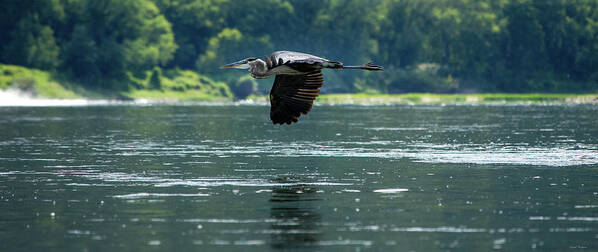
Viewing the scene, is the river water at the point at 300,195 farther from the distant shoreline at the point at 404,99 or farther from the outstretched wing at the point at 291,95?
the distant shoreline at the point at 404,99

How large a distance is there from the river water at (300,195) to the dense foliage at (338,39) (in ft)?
314

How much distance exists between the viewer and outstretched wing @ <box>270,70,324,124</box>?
21469mm

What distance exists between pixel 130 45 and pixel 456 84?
143ft

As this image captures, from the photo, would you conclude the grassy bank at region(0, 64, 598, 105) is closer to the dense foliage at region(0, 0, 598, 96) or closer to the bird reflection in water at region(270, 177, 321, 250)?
the dense foliage at region(0, 0, 598, 96)

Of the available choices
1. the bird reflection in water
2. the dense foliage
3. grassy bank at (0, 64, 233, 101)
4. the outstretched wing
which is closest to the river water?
the bird reflection in water

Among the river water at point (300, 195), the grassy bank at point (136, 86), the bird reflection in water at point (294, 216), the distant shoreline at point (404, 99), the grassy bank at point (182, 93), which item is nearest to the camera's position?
the bird reflection in water at point (294, 216)

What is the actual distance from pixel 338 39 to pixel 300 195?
133 metres

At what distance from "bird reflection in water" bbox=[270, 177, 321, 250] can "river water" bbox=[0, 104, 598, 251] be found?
0.02 metres

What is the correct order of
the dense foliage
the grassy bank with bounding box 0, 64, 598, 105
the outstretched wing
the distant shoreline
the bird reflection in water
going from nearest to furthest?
the bird reflection in water, the outstretched wing, the grassy bank with bounding box 0, 64, 598, 105, the distant shoreline, the dense foliage

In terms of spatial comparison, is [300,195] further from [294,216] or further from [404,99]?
[404,99]

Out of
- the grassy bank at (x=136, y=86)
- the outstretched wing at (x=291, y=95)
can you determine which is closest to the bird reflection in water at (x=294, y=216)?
the outstretched wing at (x=291, y=95)

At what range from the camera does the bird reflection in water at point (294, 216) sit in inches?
608

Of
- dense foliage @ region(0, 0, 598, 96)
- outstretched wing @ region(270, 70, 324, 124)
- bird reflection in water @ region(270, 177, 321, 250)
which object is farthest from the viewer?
dense foliage @ region(0, 0, 598, 96)

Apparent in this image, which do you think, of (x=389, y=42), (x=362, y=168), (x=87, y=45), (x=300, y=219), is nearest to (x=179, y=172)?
(x=362, y=168)
